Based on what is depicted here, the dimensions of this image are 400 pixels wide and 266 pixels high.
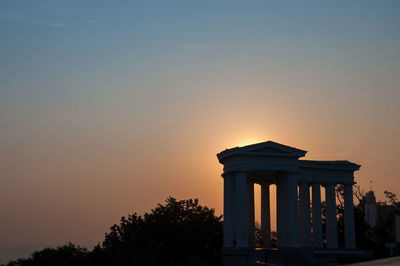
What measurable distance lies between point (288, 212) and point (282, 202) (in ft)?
6.69

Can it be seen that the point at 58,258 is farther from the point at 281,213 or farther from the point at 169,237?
the point at 281,213

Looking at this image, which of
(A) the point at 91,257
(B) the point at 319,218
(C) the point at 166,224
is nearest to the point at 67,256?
(A) the point at 91,257

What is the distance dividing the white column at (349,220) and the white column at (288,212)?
10.9 meters

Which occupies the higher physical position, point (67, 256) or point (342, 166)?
point (342, 166)

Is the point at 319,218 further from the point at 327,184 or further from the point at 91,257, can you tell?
the point at 91,257

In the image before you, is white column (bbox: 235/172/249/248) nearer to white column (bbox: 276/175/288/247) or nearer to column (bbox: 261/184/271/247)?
white column (bbox: 276/175/288/247)

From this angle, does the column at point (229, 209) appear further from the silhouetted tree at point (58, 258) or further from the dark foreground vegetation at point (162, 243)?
the silhouetted tree at point (58, 258)

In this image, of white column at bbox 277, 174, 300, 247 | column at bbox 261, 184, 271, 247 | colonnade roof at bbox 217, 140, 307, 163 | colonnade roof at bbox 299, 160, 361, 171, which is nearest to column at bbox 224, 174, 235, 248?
colonnade roof at bbox 217, 140, 307, 163

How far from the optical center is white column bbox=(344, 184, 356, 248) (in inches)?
2800

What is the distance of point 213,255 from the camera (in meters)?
74.0

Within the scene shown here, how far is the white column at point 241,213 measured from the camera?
62.3 metres

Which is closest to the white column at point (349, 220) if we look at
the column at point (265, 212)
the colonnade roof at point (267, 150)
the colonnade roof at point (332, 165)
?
the colonnade roof at point (332, 165)

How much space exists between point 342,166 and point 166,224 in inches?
960

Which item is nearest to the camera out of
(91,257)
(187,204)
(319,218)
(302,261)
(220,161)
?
(302,261)
